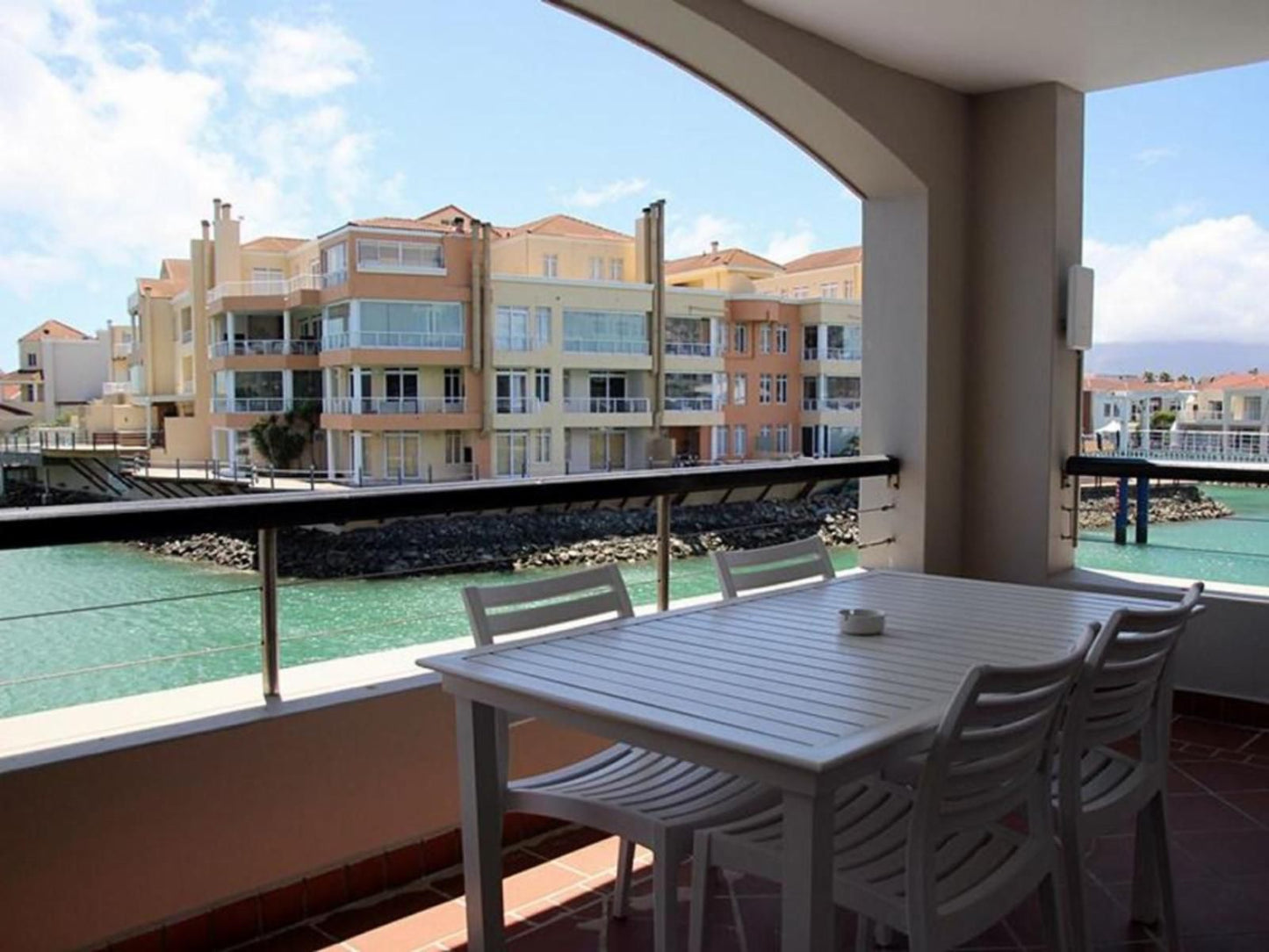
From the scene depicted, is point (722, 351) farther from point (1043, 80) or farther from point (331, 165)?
point (331, 165)

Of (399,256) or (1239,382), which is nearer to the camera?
(1239,382)

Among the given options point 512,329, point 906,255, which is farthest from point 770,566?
point 512,329

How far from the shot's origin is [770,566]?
2.89 meters

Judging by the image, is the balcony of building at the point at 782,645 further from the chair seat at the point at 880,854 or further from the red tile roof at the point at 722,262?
the red tile roof at the point at 722,262

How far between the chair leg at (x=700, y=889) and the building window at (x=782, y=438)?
452 inches

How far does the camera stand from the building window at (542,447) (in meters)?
13.9

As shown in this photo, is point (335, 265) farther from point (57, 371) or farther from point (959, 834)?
point (959, 834)

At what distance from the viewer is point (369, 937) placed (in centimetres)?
241

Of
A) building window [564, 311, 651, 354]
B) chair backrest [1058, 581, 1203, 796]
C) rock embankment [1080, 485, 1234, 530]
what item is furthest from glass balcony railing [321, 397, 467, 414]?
chair backrest [1058, 581, 1203, 796]

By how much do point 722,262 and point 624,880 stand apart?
56.9ft

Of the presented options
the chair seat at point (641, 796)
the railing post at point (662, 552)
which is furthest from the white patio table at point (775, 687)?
the railing post at point (662, 552)

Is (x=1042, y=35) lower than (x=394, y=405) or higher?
higher

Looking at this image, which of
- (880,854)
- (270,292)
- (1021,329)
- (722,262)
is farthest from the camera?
(722,262)

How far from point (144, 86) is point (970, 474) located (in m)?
24.4
